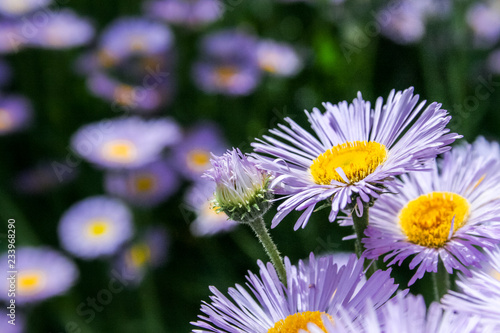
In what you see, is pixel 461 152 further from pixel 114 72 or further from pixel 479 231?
pixel 114 72

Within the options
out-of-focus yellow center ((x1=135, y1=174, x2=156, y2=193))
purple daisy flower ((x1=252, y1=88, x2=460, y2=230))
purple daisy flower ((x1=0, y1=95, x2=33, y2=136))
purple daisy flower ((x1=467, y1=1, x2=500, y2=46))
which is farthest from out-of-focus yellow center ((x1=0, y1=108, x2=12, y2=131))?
purple daisy flower ((x1=252, y1=88, x2=460, y2=230))

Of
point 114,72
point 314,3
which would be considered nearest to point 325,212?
point 314,3

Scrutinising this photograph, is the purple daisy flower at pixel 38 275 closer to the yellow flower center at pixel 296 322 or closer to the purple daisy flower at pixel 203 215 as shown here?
the purple daisy flower at pixel 203 215

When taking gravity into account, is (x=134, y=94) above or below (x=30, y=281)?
above

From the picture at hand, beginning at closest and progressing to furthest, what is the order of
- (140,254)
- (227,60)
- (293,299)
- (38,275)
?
(293,299)
(140,254)
(38,275)
(227,60)

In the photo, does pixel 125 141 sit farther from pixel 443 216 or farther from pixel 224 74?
pixel 443 216

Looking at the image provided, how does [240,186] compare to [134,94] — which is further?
[134,94]

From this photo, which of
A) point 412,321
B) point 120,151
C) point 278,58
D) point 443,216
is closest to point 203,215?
point 120,151
